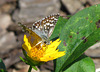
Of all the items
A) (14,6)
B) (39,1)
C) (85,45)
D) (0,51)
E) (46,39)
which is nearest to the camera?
(85,45)

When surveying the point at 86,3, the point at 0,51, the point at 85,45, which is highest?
the point at 85,45

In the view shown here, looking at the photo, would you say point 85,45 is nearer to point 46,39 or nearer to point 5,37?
point 46,39

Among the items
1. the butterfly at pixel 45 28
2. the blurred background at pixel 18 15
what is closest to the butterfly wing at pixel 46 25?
the butterfly at pixel 45 28

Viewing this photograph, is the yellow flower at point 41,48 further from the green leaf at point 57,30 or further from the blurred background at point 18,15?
the blurred background at point 18,15

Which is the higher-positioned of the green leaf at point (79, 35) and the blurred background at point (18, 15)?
the green leaf at point (79, 35)

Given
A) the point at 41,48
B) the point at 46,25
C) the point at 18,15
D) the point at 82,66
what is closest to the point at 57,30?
the point at 46,25

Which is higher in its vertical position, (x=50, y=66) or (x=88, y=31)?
(x=88, y=31)

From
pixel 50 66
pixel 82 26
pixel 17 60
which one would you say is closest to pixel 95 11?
pixel 82 26
